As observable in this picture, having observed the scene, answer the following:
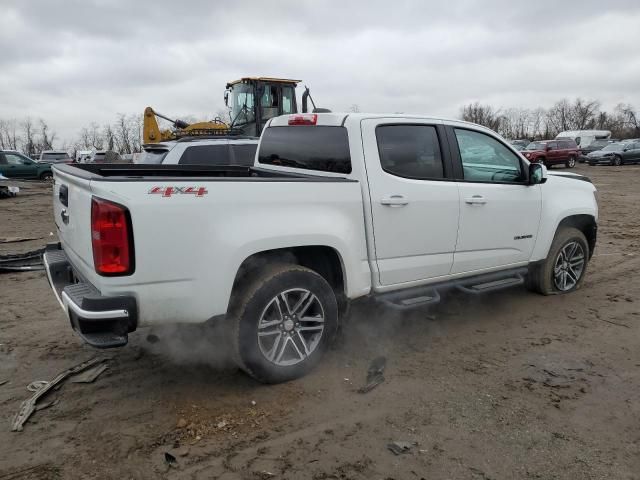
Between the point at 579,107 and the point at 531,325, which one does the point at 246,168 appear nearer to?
the point at 531,325

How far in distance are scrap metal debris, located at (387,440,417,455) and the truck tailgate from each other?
2.03 m

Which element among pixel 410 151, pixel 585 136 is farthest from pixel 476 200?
pixel 585 136

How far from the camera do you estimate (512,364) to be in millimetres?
4023

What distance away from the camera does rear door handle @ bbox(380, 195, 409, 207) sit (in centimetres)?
399

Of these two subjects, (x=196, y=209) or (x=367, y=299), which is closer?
(x=196, y=209)

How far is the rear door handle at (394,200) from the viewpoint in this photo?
3.99m

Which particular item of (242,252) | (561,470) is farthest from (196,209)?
(561,470)

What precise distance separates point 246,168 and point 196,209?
2.07 m

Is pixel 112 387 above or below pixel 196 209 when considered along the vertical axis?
below

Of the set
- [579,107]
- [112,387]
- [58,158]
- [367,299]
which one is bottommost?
[112,387]

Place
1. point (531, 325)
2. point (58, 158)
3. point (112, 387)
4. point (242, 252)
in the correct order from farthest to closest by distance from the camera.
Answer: point (58, 158) → point (531, 325) → point (112, 387) → point (242, 252)

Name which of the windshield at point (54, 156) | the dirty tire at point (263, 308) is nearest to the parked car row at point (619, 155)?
the windshield at point (54, 156)

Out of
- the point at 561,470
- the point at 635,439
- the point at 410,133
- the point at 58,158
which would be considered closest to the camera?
the point at 561,470

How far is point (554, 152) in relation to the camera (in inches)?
1159
